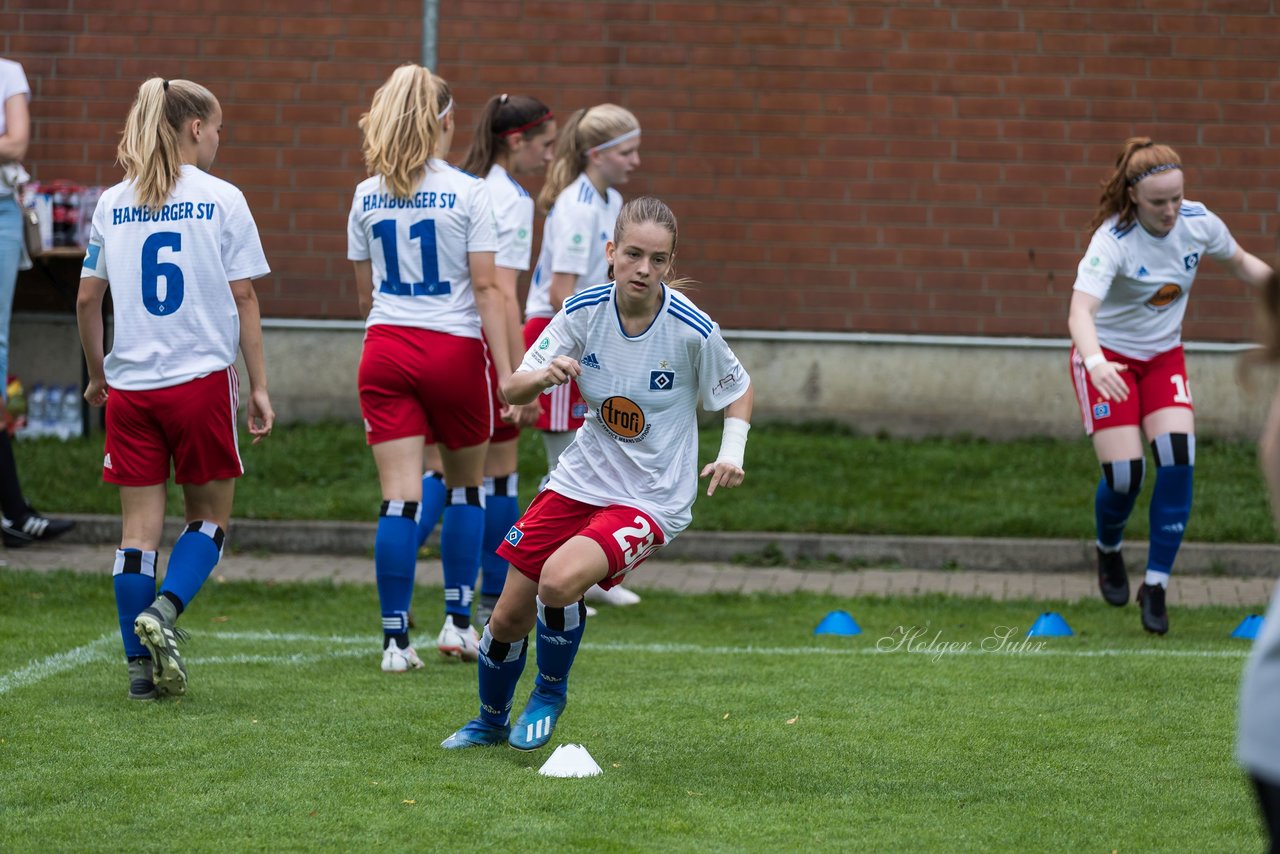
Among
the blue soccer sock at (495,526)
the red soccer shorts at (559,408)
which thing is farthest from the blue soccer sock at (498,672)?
the red soccer shorts at (559,408)

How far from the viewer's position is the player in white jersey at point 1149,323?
758cm

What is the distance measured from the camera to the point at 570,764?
197 inches

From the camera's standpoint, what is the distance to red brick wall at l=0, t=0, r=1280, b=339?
1240cm

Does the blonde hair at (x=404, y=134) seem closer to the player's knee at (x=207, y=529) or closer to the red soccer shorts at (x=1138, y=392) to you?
the player's knee at (x=207, y=529)

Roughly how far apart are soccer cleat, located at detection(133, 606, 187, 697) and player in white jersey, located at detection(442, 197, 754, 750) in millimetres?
1245

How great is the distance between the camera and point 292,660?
700 centimetres

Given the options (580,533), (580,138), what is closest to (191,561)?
(580,533)

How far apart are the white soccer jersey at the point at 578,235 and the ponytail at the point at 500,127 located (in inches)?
29.4

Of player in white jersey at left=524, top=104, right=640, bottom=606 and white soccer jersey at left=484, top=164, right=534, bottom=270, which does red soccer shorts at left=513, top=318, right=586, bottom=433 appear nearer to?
player in white jersey at left=524, top=104, right=640, bottom=606

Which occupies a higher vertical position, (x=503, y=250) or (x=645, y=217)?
(x=645, y=217)

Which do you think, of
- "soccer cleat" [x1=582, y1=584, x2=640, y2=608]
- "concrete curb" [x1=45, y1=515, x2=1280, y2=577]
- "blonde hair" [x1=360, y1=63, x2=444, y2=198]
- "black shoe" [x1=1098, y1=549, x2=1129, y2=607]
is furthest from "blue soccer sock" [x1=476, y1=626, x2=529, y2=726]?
"concrete curb" [x1=45, y1=515, x2=1280, y2=577]

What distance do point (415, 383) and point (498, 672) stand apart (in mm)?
1806

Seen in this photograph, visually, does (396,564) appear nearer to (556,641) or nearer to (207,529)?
(207,529)

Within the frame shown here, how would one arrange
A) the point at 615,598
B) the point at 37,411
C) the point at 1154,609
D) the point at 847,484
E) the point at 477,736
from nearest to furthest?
the point at 477,736, the point at 1154,609, the point at 615,598, the point at 847,484, the point at 37,411
